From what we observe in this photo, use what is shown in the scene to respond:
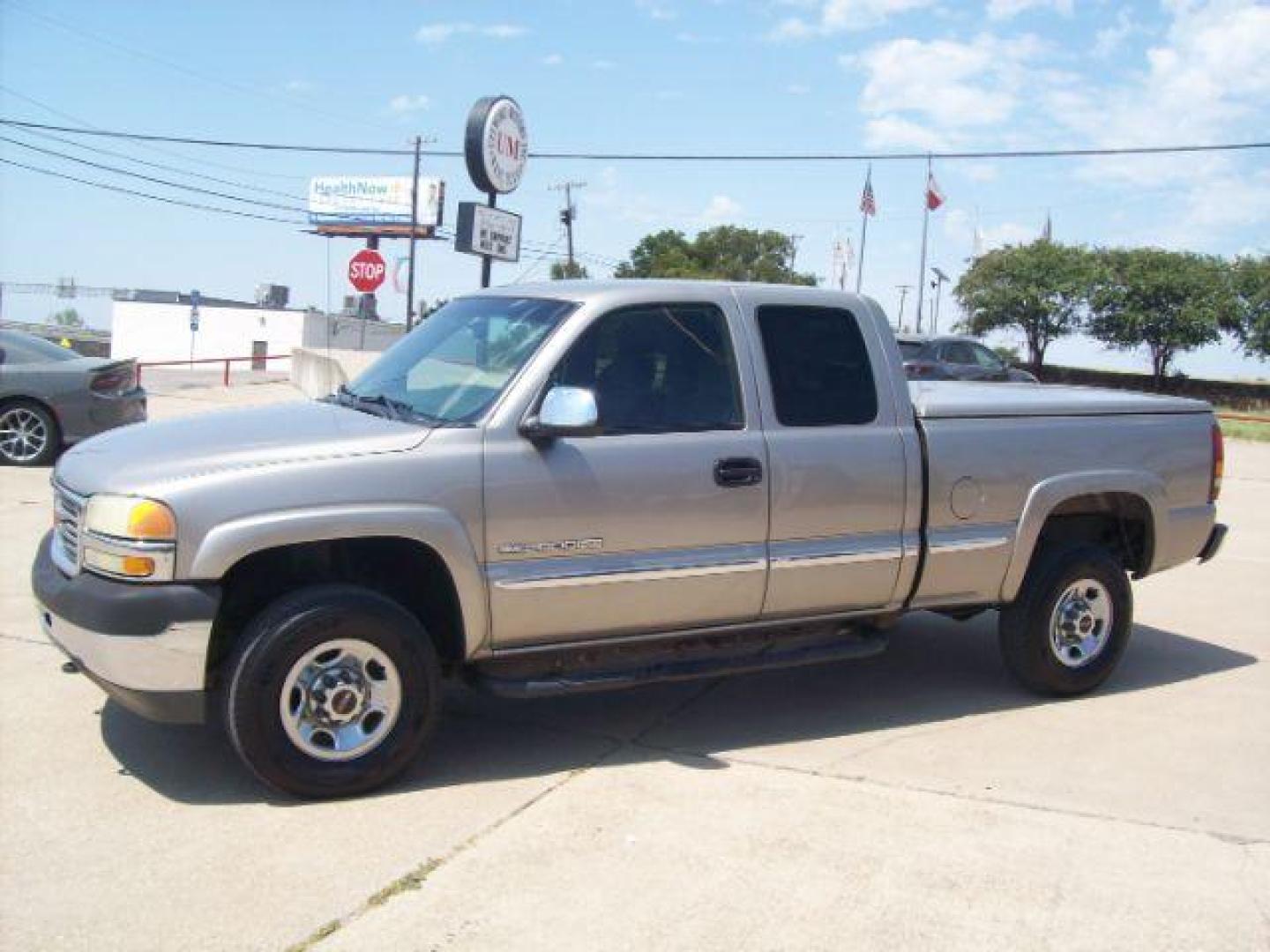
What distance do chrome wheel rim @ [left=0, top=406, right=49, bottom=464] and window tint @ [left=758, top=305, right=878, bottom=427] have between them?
8.84m

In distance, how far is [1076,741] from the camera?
508 centimetres

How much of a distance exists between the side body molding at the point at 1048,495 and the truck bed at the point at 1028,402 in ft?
1.00

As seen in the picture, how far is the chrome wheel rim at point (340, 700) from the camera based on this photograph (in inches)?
158

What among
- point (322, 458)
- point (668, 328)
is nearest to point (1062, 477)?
point (668, 328)

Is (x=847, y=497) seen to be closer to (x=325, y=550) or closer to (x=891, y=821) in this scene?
(x=891, y=821)

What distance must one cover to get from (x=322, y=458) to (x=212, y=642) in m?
0.73

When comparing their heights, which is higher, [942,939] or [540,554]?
[540,554]

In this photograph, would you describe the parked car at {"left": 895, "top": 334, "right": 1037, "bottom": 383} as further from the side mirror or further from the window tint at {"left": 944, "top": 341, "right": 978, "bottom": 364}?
the side mirror

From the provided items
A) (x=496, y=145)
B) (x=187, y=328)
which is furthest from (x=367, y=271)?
(x=187, y=328)

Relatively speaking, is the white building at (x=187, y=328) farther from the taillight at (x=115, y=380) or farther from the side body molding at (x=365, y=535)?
the side body molding at (x=365, y=535)

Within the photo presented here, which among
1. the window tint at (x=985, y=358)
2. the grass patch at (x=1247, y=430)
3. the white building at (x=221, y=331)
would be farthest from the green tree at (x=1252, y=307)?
the white building at (x=221, y=331)

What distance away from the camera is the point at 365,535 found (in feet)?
13.1

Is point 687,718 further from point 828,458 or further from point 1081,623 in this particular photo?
point 1081,623

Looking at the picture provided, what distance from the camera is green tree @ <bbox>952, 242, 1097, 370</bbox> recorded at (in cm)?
4828
